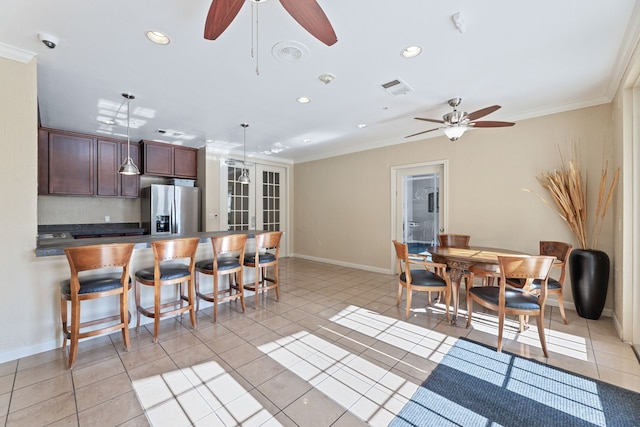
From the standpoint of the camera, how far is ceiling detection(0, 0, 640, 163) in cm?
192

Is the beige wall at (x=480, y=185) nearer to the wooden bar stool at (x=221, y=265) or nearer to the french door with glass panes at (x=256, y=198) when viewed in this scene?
the french door with glass panes at (x=256, y=198)

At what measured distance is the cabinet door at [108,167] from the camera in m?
4.89

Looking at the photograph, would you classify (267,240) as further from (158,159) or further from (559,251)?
(559,251)

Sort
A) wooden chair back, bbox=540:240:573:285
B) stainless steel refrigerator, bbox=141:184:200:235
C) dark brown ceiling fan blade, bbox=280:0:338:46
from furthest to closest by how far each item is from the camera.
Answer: stainless steel refrigerator, bbox=141:184:200:235 < wooden chair back, bbox=540:240:573:285 < dark brown ceiling fan blade, bbox=280:0:338:46

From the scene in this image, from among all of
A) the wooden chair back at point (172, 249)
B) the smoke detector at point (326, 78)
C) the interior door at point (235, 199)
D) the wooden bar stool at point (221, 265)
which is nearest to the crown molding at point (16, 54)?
the wooden chair back at point (172, 249)

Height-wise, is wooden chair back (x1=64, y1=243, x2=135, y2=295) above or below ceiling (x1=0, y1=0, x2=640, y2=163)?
below

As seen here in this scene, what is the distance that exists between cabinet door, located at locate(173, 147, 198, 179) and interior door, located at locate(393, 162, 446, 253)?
4300mm

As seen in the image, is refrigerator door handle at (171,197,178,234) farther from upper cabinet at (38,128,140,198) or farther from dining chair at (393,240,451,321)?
dining chair at (393,240,451,321)

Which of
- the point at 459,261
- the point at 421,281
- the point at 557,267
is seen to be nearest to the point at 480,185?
the point at 557,267

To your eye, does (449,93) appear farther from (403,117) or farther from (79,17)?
(79,17)

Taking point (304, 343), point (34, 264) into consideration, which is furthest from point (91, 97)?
point (304, 343)

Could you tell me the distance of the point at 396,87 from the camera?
9.97ft

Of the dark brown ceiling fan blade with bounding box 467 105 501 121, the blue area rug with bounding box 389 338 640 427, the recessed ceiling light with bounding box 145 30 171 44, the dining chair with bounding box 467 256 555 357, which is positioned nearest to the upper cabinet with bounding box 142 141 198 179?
the recessed ceiling light with bounding box 145 30 171 44

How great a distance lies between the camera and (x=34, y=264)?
2.47 m
